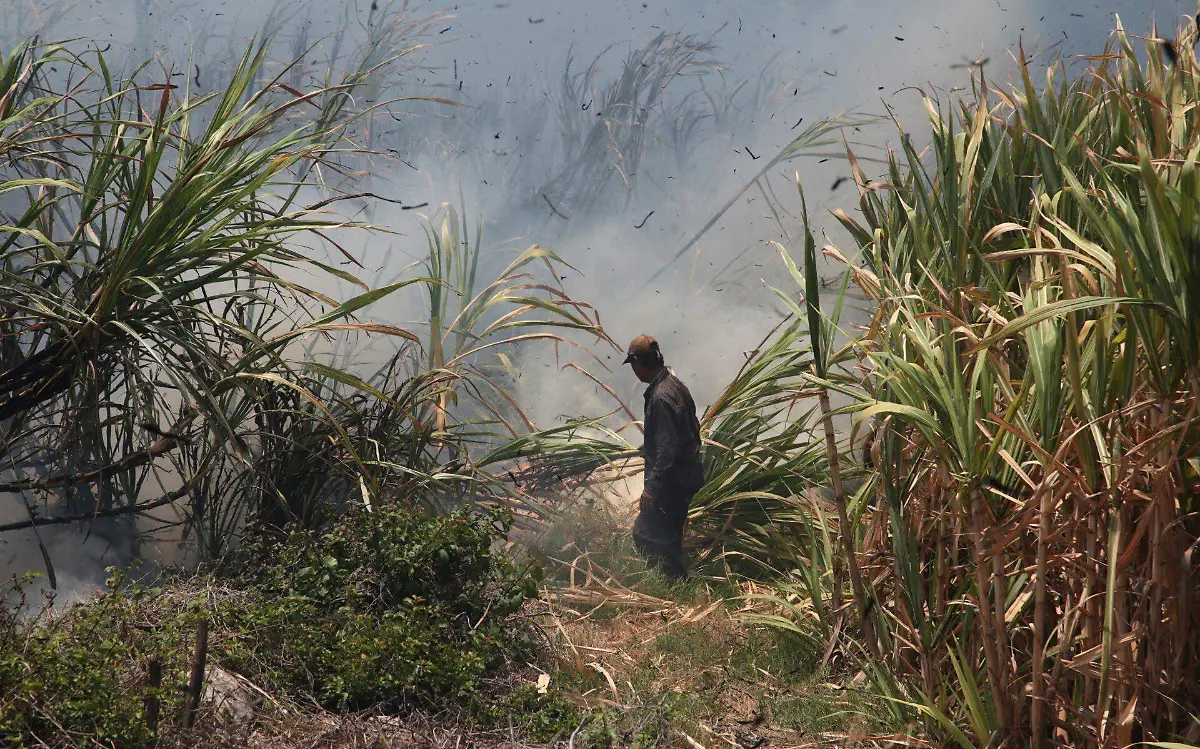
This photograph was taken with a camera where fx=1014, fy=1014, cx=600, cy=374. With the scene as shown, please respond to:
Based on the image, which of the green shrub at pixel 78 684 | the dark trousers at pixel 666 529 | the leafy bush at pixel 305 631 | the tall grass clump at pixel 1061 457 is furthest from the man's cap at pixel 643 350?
the green shrub at pixel 78 684

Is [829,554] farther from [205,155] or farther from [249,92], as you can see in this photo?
[249,92]

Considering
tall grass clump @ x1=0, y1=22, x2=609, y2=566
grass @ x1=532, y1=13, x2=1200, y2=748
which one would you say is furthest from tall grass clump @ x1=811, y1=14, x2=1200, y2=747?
tall grass clump @ x1=0, y1=22, x2=609, y2=566

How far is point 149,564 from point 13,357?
137 centimetres

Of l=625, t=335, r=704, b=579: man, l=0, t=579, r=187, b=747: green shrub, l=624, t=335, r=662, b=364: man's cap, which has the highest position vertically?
l=624, t=335, r=662, b=364: man's cap

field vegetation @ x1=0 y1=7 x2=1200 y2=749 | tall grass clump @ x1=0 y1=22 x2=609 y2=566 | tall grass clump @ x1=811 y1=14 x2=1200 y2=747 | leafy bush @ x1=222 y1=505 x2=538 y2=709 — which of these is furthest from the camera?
leafy bush @ x1=222 y1=505 x2=538 y2=709

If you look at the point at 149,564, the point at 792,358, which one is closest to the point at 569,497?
the point at 792,358

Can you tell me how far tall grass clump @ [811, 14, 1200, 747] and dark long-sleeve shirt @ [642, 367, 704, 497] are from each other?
162 centimetres

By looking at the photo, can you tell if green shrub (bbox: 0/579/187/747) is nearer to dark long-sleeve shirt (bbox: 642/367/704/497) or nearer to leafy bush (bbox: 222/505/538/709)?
leafy bush (bbox: 222/505/538/709)

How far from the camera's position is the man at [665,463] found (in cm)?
453

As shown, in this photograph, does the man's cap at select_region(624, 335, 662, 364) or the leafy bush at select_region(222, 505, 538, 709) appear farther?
the man's cap at select_region(624, 335, 662, 364)

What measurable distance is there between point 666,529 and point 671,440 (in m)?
0.42

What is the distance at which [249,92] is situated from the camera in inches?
365

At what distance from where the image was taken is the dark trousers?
4590 mm

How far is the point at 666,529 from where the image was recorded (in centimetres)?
462
